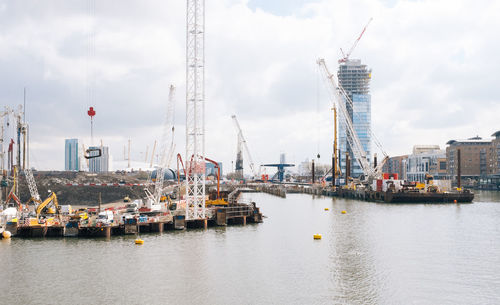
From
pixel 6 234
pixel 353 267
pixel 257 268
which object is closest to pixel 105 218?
pixel 6 234

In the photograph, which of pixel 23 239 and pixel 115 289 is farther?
pixel 23 239

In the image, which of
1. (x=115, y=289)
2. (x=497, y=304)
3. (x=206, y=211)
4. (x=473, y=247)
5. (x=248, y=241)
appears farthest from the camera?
(x=206, y=211)

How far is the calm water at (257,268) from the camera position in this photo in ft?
96.2

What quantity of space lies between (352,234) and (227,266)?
74.8 feet

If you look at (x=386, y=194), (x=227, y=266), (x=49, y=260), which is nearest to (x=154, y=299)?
(x=227, y=266)

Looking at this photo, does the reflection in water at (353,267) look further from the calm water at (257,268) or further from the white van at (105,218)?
the white van at (105,218)

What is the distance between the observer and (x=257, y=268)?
119ft

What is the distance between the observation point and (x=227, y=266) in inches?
1459

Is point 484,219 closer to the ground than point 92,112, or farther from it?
closer to the ground

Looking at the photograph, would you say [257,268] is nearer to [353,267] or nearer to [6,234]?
[353,267]

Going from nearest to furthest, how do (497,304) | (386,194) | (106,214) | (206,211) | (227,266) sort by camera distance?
(497,304)
(227,266)
(106,214)
(206,211)
(386,194)

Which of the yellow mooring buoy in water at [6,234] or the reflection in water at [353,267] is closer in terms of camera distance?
the reflection in water at [353,267]

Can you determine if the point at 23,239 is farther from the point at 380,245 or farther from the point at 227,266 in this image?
the point at 380,245

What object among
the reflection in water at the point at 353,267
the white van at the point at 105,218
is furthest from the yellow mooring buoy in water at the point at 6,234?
the reflection in water at the point at 353,267
